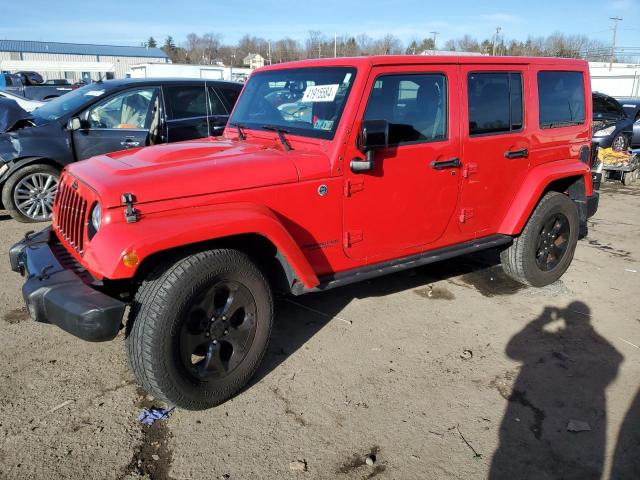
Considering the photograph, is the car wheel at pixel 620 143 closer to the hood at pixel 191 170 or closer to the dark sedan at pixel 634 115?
the dark sedan at pixel 634 115

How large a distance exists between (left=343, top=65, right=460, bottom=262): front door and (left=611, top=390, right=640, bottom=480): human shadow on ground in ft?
5.48

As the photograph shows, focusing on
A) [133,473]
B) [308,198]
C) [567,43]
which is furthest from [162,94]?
[567,43]

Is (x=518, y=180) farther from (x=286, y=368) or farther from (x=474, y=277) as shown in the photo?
(x=286, y=368)

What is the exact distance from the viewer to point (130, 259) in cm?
248

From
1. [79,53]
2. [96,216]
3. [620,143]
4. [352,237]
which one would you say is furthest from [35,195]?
[79,53]

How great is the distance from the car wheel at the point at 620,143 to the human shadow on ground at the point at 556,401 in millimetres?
9652

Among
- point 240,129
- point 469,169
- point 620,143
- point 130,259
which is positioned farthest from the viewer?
point 620,143

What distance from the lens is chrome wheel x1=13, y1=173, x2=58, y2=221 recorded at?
6.23 m

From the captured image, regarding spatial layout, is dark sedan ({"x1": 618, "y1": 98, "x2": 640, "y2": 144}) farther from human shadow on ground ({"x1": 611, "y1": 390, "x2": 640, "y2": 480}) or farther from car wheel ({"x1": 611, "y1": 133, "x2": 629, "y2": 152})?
human shadow on ground ({"x1": 611, "y1": 390, "x2": 640, "y2": 480})

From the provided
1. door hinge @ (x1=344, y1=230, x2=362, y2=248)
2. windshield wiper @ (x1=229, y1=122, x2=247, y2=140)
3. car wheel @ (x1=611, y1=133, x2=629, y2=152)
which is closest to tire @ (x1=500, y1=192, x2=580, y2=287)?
door hinge @ (x1=344, y1=230, x2=362, y2=248)

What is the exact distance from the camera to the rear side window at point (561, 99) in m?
4.34

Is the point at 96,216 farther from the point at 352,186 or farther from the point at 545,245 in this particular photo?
the point at 545,245

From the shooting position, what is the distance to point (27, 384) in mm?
3162

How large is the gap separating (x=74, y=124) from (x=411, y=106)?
4596 mm
